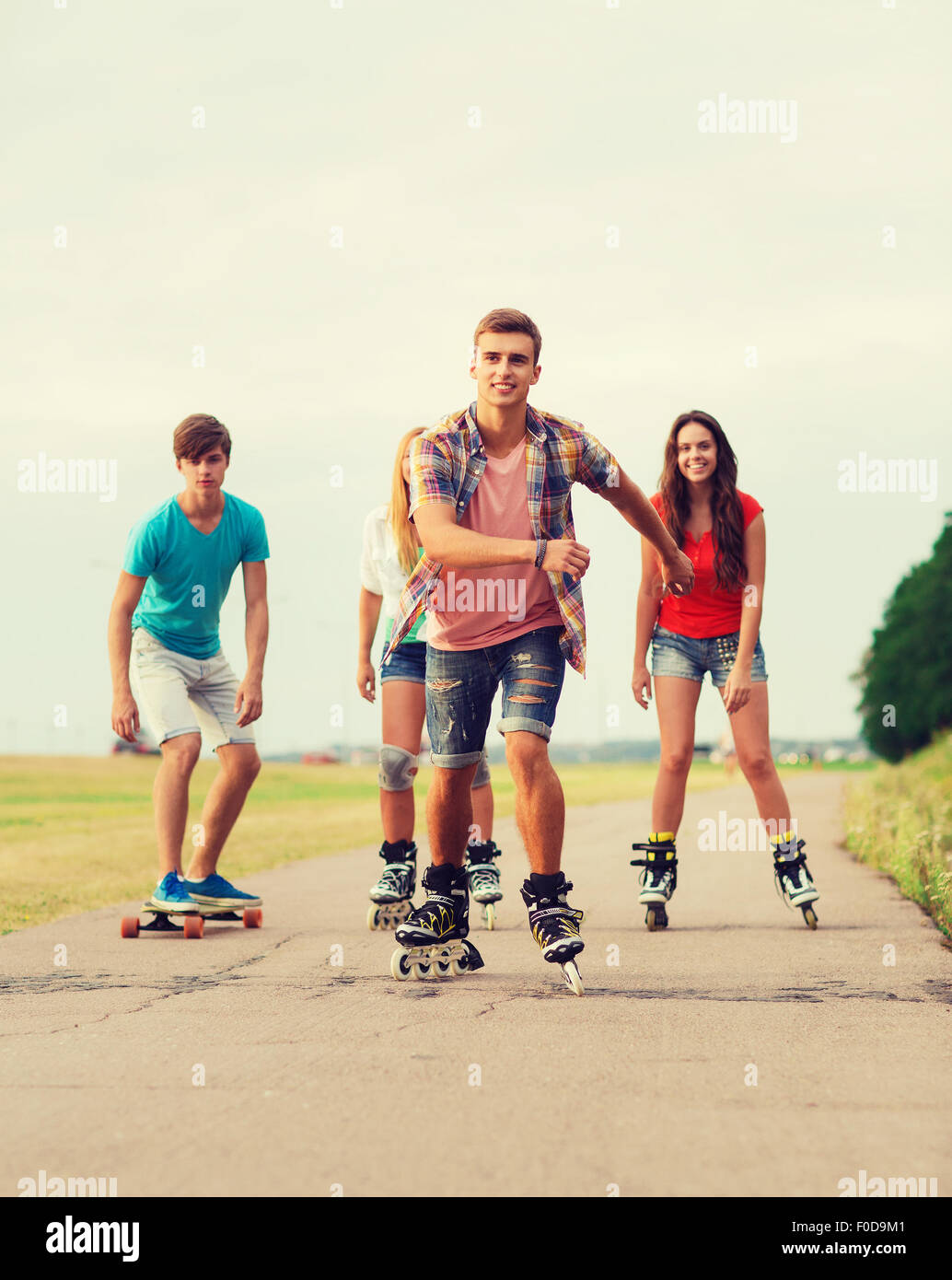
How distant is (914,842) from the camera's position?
833 cm

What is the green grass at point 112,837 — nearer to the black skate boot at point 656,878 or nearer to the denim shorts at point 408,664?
→ the denim shorts at point 408,664

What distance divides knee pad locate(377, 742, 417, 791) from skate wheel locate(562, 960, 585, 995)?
7.55 ft

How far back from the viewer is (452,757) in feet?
16.9

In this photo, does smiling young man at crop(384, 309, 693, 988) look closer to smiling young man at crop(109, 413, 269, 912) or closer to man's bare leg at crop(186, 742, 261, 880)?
smiling young man at crop(109, 413, 269, 912)

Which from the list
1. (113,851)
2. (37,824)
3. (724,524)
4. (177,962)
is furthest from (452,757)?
(37,824)

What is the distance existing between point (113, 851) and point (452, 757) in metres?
8.48

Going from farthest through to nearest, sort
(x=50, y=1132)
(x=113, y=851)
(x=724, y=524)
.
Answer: (x=113, y=851) → (x=724, y=524) → (x=50, y=1132)

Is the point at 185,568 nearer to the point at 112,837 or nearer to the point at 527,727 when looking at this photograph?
the point at 527,727

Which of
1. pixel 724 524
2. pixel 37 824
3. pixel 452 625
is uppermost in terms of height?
pixel 724 524

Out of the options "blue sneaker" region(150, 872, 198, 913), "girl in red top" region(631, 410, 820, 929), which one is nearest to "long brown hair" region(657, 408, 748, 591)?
"girl in red top" region(631, 410, 820, 929)

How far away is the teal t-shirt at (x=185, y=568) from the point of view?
6.98 metres

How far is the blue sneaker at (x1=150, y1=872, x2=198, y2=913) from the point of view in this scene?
665 cm
